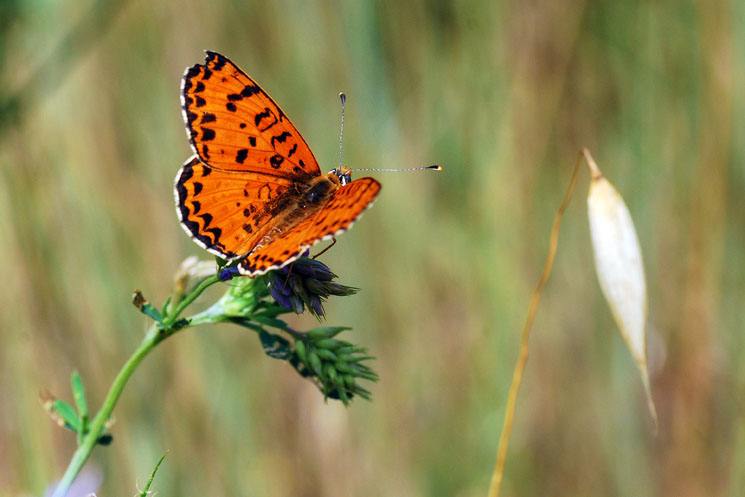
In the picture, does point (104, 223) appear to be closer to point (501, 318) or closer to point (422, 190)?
point (422, 190)

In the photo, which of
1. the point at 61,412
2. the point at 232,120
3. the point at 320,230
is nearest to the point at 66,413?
the point at 61,412

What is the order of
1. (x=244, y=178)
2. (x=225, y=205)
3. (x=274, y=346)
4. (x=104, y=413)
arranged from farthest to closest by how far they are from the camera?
1. (x=244, y=178)
2. (x=225, y=205)
3. (x=274, y=346)
4. (x=104, y=413)

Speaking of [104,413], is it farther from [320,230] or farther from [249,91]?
[249,91]

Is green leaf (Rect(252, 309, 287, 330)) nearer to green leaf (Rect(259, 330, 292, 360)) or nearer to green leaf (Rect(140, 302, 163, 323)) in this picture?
green leaf (Rect(259, 330, 292, 360))

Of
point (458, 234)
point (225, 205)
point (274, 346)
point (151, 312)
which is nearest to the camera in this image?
point (151, 312)

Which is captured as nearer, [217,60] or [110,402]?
[110,402]

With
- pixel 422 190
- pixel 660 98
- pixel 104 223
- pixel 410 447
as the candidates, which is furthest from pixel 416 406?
pixel 660 98
